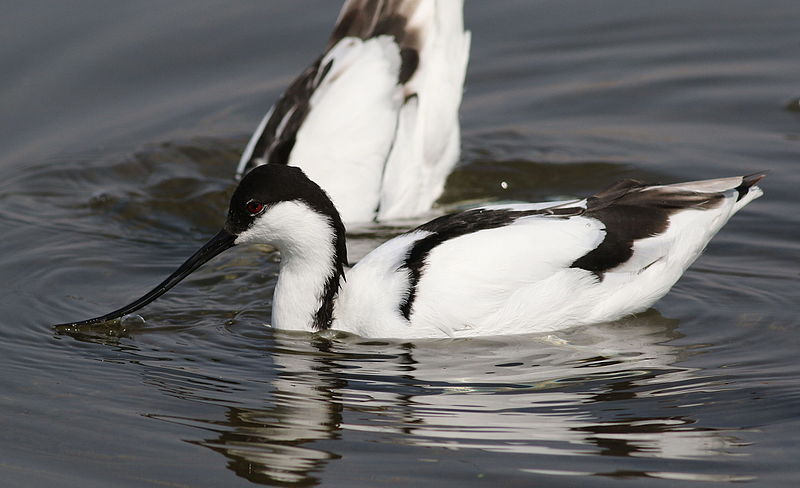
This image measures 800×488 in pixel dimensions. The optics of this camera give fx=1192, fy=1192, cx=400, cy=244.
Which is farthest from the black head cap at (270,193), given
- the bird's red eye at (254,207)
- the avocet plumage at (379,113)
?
the avocet plumage at (379,113)

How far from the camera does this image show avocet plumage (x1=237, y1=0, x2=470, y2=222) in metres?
8.95

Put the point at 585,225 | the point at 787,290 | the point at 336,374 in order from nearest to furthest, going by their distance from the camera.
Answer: the point at 336,374 → the point at 585,225 → the point at 787,290

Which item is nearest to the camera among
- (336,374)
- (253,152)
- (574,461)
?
(574,461)

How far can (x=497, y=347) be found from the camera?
22.7 ft

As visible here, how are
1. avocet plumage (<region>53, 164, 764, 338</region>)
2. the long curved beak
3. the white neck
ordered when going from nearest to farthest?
1. avocet plumage (<region>53, 164, 764, 338</region>)
2. the white neck
3. the long curved beak

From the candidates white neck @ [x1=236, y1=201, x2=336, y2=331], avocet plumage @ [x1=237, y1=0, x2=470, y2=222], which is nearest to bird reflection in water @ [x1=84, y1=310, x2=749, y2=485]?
white neck @ [x1=236, y1=201, x2=336, y2=331]

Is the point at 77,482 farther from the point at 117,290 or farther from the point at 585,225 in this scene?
the point at 585,225

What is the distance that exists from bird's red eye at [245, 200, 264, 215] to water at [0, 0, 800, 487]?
2.59 ft

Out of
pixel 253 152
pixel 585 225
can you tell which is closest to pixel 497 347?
pixel 585 225

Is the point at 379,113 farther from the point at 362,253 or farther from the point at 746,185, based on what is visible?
the point at 746,185

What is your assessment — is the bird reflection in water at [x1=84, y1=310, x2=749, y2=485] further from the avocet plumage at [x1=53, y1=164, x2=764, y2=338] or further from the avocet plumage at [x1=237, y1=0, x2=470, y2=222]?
the avocet plumage at [x1=237, y1=0, x2=470, y2=222]

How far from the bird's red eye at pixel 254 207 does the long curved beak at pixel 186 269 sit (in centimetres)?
23

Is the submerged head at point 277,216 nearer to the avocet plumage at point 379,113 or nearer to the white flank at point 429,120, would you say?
the avocet plumage at point 379,113

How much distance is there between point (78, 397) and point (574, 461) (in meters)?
2.62
